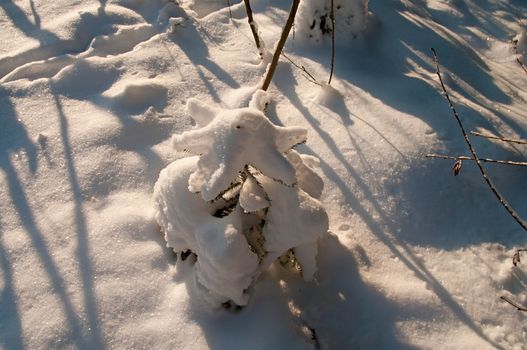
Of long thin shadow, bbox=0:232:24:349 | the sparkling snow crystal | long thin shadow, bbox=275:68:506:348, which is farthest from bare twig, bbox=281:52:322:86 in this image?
long thin shadow, bbox=0:232:24:349

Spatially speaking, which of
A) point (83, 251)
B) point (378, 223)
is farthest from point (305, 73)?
point (83, 251)

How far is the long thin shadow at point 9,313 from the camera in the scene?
1759 mm

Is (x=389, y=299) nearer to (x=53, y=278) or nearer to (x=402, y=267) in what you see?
(x=402, y=267)

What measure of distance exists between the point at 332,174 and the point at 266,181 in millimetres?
788

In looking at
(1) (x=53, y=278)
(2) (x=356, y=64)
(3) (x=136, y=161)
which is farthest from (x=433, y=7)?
(1) (x=53, y=278)

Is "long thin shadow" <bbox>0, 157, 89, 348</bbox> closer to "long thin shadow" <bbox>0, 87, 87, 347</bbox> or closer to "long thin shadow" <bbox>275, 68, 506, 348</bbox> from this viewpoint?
"long thin shadow" <bbox>0, 87, 87, 347</bbox>

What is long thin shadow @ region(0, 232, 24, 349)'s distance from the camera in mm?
1759

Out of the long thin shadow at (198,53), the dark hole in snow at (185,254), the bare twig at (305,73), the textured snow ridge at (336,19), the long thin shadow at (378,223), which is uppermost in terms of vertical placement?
the textured snow ridge at (336,19)

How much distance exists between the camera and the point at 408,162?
93.7 inches

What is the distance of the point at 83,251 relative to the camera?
80.0 inches

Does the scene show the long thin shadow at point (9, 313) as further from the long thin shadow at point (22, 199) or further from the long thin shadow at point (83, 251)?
the long thin shadow at point (83, 251)

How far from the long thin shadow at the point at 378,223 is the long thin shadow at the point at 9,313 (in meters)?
1.63

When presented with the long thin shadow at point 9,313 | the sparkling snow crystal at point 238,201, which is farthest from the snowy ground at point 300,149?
the sparkling snow crystal at point 238,201

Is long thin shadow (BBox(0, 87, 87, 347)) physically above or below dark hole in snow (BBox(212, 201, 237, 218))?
below
